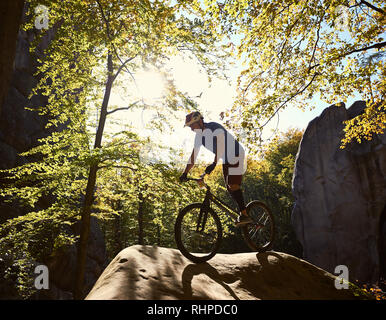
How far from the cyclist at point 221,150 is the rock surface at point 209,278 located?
1.02 m

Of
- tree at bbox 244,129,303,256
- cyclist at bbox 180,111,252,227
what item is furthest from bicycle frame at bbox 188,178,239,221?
tree at bbox 244,129,303,256

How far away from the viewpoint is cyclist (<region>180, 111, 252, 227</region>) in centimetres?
449

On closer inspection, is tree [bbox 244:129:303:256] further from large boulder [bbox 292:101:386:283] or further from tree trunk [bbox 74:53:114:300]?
tree trunk [bbox 74:53:114:300]

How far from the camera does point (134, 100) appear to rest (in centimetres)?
859

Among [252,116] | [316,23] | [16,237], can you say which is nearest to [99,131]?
[16,237]

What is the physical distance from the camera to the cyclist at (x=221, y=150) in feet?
14.7

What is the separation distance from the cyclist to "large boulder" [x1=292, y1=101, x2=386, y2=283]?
13766 millimetres

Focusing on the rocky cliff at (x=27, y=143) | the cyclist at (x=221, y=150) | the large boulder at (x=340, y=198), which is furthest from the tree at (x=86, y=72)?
the large boulder at (x=340, y=198)

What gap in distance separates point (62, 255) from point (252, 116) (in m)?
12.9

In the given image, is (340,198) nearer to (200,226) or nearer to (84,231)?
(200,226)

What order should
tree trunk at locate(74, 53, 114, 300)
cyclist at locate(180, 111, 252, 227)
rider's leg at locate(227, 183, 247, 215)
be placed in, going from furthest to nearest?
tree trunk at locate(74, 53, 114, 300), rider's leg at locate(227, 183, 247, 215), cyclist at locate(180, 111, 252, 227)

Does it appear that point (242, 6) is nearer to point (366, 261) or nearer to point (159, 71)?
point (159, 71)

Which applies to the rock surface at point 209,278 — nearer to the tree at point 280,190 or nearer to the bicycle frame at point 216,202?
the bicycle frame at point 216,202

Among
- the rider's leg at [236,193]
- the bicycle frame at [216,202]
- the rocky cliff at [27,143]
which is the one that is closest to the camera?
the bicycle frame at [216,202]
